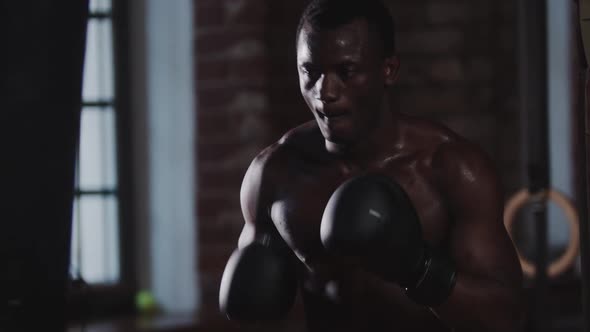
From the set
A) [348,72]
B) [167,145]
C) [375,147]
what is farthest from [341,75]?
[167,145]

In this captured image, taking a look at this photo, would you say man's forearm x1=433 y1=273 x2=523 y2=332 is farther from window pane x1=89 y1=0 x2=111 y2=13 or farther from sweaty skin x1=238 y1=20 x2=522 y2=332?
window pane x1=89 y1=0 x2=111 y2=13

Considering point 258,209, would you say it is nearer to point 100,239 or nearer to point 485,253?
point 485,253

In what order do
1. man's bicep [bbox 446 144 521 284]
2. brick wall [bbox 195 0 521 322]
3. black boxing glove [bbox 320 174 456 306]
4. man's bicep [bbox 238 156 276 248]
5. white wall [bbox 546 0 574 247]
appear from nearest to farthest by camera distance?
black boxing glove [bbox 320 174 456 306]
man's bicep [bbox 446 144 521 284]
man's bicep [bbox 238 156 276 248]
brick wall [bbox 195 0 521 322]
white wall [bbox 546 0 574 247]

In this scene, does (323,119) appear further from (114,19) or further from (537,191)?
(114,19)

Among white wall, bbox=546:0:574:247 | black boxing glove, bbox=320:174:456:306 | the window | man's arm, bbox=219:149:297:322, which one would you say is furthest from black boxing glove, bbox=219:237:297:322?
white wall, bbox=546:0:574:247

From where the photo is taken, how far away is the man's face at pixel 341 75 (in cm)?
141

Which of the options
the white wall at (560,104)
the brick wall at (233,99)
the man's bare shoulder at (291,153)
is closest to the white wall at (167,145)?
the brick wall at (233,99)

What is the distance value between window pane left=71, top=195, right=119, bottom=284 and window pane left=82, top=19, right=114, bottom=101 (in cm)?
30

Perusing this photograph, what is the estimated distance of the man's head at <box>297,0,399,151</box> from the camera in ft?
4.63

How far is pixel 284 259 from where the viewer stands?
4.91 feet

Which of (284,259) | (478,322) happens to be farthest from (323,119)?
(478,322)

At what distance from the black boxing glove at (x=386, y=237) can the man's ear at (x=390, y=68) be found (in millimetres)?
164

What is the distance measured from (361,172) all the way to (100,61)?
1618mm

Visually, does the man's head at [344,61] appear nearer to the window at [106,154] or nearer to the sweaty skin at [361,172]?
the sweaty skin at [361,172]
